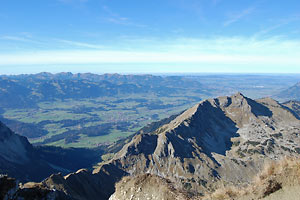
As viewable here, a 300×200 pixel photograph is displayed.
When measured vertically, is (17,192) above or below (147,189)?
above

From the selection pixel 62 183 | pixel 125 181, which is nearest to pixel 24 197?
pixel 125 181

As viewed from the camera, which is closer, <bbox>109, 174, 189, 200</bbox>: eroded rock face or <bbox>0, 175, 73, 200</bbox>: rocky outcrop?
<bbox>0, 175, 73, 200</bbox>: rocky outcrop

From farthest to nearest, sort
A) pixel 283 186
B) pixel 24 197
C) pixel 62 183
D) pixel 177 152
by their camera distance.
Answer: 1. pixel 177 152
2. pixel 62 183
3. pixel 24 197
4. pixel 283 186

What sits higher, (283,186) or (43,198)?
(283,186)

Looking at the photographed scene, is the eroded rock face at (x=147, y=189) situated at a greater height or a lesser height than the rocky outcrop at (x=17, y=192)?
lesser

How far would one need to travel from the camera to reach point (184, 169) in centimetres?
17012

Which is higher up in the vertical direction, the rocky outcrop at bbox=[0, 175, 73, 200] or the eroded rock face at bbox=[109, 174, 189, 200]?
the rocky outcrop at bbox=[0, 175, 73, 200]

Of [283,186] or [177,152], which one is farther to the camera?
[177,152]

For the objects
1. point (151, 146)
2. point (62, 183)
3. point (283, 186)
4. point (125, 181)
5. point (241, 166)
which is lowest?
point (241, 166)

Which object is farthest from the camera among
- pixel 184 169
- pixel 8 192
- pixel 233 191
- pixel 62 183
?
pixel 184 169

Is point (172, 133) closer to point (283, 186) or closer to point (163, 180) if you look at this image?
point (163, 180)

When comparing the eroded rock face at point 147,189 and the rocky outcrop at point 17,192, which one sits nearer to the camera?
the rocky outcrop at point 17,192

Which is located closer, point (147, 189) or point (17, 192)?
point (17, 192)

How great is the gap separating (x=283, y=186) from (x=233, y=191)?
5333 millimetres
